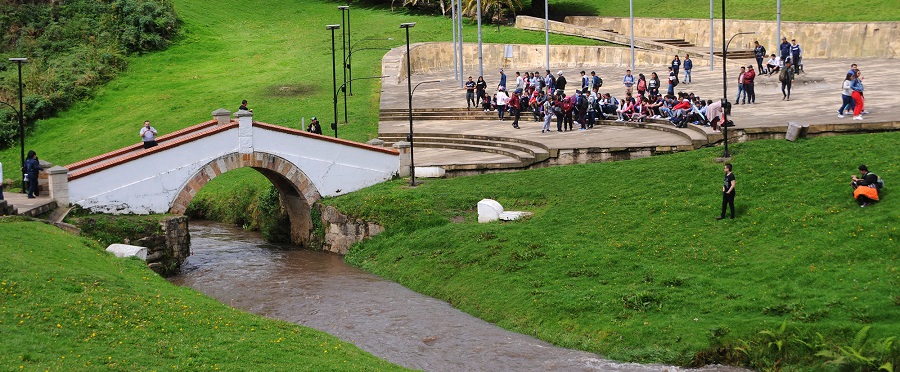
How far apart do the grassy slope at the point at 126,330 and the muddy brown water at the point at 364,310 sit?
2.00 meters

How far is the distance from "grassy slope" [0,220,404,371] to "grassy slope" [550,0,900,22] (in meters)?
41.9

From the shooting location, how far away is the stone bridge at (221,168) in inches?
1278

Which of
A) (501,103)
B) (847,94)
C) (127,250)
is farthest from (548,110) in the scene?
(127,250)

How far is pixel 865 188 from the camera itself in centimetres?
2534

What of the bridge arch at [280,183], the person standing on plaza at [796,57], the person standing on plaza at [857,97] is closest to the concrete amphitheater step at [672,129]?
the person standing on plaza at [857,97]

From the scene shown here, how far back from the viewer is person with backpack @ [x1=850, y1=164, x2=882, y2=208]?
82.9ft

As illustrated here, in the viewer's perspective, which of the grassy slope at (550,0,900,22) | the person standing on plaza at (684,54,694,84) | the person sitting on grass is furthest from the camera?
the grassy slope at (550,0,900,22)

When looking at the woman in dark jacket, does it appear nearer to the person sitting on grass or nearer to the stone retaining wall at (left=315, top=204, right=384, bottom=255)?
the stone retaining wall at (left=315, top=204, right=384, bottom=255)

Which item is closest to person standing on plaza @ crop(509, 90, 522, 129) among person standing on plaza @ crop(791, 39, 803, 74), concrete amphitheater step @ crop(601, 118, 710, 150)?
concrete amphitheater step @ crop(601, 118, 710, 150)

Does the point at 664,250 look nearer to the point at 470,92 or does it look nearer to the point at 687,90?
the point at 470,92

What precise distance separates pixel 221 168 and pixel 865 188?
1770 centimetres

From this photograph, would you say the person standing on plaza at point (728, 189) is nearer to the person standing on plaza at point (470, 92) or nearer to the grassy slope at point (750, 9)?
the person standing on plaza at point (470, 92)

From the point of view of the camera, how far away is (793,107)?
38.2 metres

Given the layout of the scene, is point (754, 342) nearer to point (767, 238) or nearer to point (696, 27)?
point (767, 238)
